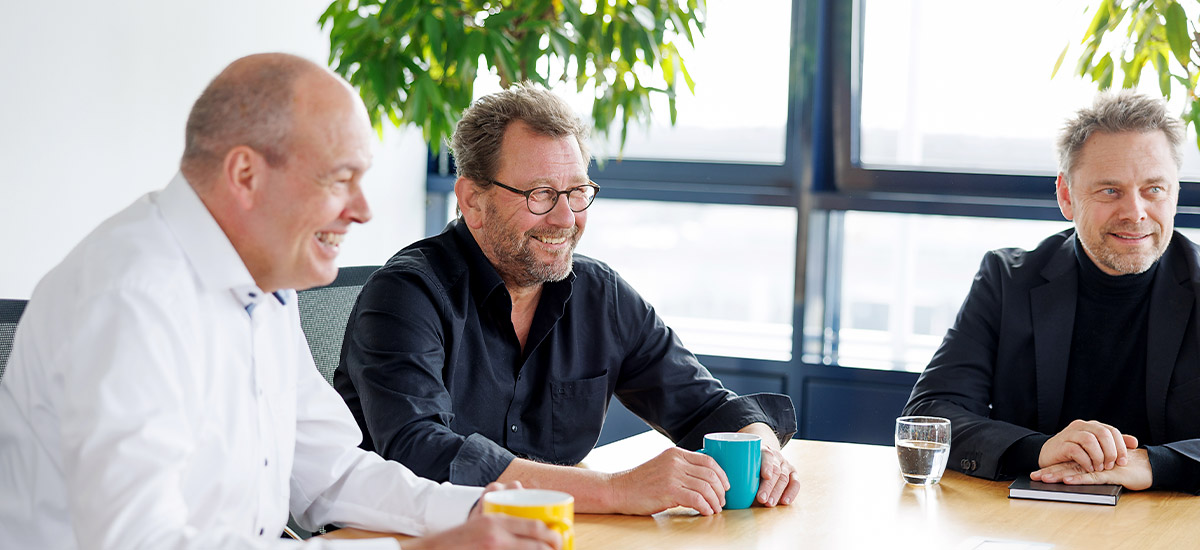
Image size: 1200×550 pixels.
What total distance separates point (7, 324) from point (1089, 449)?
5.32 feet

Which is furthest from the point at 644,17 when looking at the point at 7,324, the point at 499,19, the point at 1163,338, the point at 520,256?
the point at 7,324

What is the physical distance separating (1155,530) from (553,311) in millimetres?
1042

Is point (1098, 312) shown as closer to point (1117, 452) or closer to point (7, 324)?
point (1117, 452)

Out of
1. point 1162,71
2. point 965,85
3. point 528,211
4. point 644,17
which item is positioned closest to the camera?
point 528,211

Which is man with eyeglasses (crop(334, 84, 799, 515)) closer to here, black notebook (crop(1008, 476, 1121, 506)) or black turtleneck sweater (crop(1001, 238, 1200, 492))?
black notebook (crop(1008, 476, 1121, 506))

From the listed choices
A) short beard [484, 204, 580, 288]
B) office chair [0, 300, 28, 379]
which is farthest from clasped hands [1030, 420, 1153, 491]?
office chair [0, 300, 28, 379]

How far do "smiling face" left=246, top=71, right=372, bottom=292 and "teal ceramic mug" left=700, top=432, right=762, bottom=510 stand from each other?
0.65 m

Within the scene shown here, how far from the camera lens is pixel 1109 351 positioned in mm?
2316

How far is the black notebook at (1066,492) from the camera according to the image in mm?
1757

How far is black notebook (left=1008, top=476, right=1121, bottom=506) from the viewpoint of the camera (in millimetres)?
1757

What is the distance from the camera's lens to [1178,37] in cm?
282

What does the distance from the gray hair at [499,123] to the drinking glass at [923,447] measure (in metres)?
0.76

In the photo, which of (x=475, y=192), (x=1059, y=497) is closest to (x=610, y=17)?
(x=475, y=192)

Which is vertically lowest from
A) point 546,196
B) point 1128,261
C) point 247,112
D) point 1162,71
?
point 1128,261
